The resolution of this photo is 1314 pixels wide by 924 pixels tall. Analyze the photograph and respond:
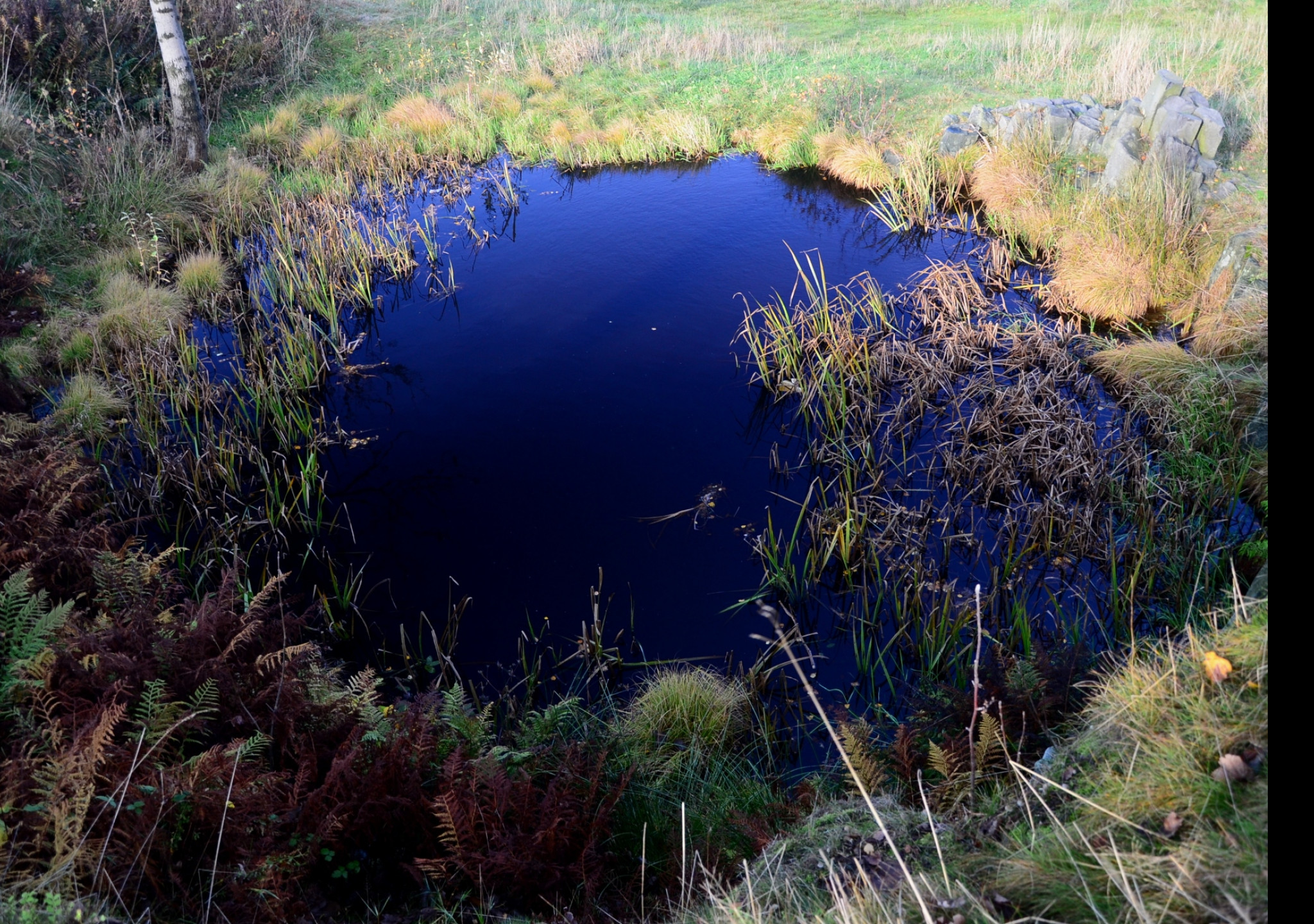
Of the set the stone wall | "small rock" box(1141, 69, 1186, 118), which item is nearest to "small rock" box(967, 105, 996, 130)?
the stone wall

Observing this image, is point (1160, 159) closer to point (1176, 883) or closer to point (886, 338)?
point (886, 338)

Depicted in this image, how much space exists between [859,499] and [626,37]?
1197cm

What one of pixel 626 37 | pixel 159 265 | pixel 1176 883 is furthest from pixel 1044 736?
pixel 626 37

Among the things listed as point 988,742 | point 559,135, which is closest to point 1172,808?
point 988,742

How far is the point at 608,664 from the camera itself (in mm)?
3992

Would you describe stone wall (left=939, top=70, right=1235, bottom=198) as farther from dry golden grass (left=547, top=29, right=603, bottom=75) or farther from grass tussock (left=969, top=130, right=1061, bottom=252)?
dry golden grass (left=547, top=29, right=603, bottom=75)

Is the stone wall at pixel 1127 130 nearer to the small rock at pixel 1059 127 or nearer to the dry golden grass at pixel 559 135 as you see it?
the small rock at pixel 1059 127

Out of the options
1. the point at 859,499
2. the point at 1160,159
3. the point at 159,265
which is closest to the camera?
the point at 859,499

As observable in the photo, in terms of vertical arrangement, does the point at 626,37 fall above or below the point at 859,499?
above

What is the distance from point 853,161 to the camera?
9172 millimetres

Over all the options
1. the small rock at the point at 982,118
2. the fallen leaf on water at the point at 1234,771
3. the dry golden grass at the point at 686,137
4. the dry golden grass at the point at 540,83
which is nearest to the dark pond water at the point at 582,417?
the dry golden grass at the point at 686,137

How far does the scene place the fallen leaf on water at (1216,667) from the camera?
1.93 meters

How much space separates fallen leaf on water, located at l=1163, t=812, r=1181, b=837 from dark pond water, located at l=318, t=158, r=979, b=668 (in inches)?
95.9

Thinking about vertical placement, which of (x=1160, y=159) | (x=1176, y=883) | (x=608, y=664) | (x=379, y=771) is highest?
(x=1160, y=159)
